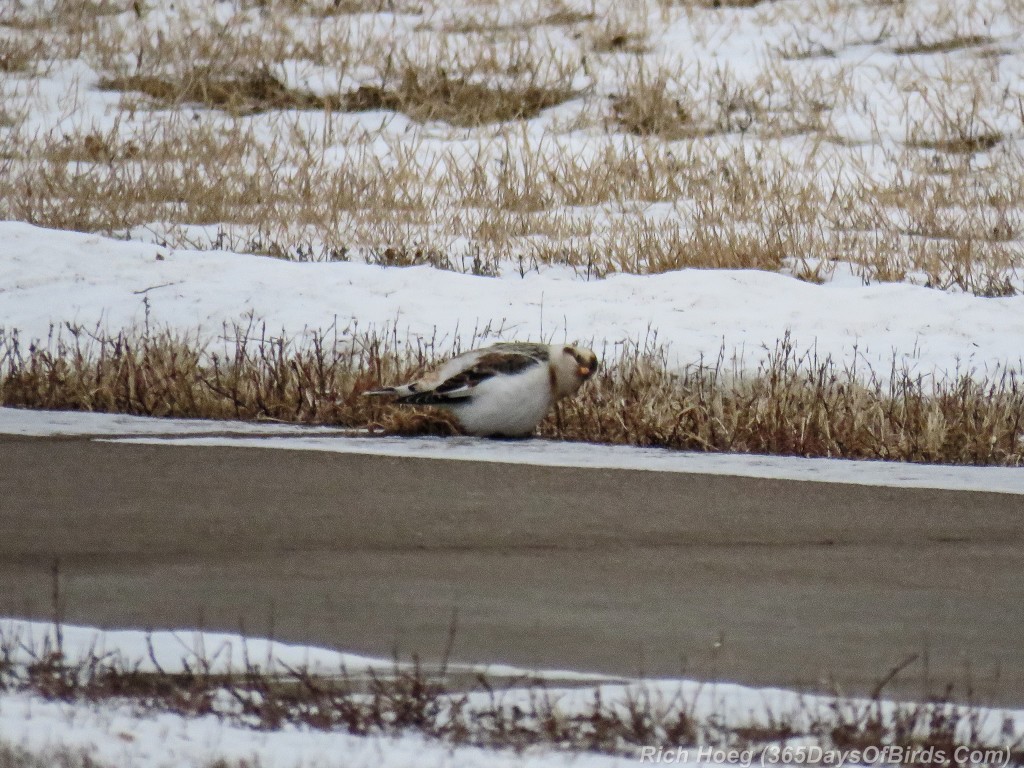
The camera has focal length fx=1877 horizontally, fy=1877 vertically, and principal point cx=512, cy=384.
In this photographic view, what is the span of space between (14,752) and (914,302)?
317 inches

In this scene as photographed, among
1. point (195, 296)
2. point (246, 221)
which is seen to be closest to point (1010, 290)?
point (195, 296)

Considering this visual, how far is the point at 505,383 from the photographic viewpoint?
25.1 feet

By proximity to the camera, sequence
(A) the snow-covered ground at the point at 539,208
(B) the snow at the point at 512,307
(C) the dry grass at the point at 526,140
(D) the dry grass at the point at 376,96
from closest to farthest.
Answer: (A) the snow-covered ground at the point at 539,208, (B) the snow at the point at 512,307, (C) the dry grass at the point at 526,140, (D) the dry grass at the point at 376,96

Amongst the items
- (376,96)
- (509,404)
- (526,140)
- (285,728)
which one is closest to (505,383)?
(509,404)

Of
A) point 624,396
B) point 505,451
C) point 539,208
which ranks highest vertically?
point 539,208

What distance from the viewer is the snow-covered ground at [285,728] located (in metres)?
3.61

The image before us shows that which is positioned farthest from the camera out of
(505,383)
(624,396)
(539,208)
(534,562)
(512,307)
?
(539,208)

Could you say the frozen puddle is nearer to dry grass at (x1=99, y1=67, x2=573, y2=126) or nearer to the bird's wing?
the bird's wing

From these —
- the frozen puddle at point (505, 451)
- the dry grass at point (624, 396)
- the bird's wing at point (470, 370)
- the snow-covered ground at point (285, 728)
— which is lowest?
the snow-covered ground at point (285, 728)

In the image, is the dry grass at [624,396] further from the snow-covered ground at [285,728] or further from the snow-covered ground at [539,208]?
the snow-covered ground at [285,728]

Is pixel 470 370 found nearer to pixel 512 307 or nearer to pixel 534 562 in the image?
pixel 534 562

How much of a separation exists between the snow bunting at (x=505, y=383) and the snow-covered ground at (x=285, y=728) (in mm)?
3179

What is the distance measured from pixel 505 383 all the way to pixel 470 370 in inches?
6.1

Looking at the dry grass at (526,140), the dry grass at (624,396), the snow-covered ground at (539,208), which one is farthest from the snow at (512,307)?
the dry grass at (526,140)
